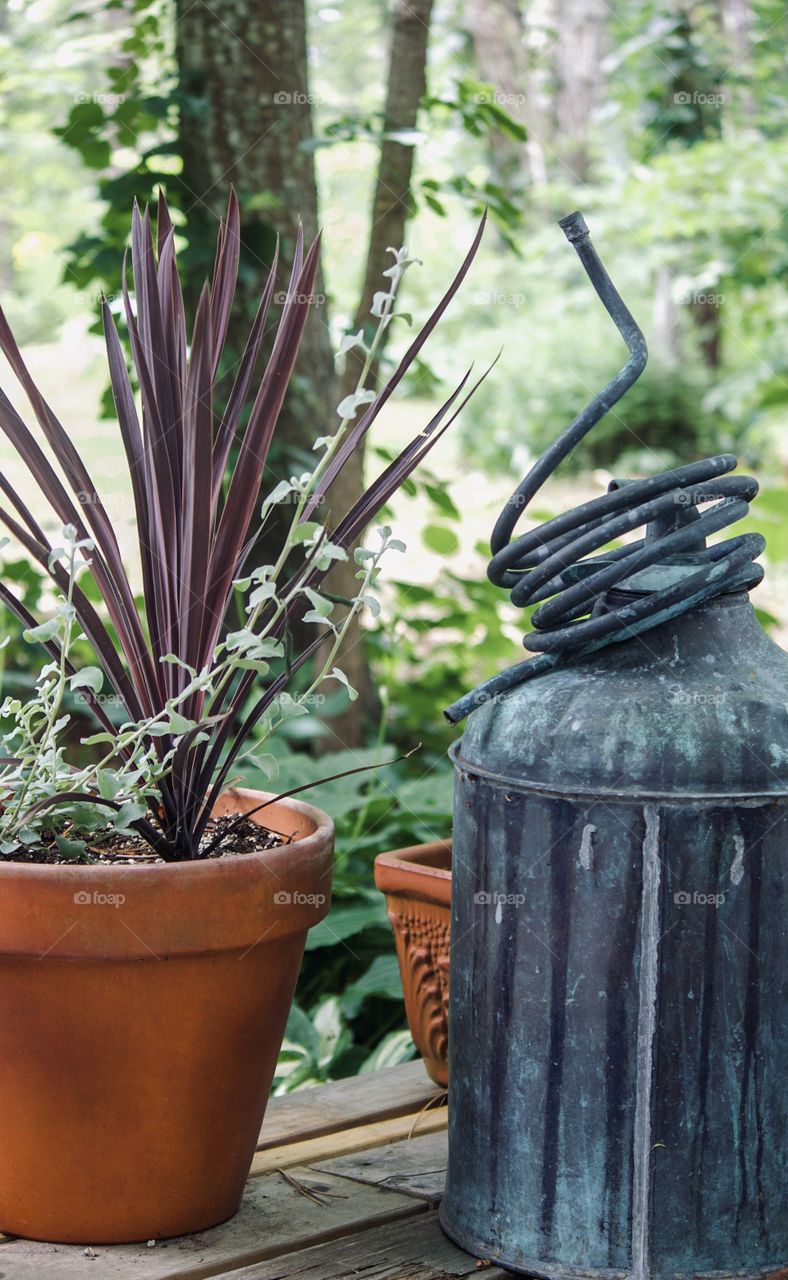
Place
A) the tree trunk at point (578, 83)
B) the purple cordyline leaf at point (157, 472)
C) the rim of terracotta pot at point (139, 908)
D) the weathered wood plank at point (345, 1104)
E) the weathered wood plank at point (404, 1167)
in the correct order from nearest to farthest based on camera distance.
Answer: the rim of terracotta pot at point (139, 908) < the purple cordyline leaf at point (157, 472) < the weathered wood plank at point (404, 1167) < the weathered wood plank at point (345, 1104) < the tree trunk at point (578, 83)

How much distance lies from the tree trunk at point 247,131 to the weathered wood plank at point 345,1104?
140 cm

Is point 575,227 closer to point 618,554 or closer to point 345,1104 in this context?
point 618,554

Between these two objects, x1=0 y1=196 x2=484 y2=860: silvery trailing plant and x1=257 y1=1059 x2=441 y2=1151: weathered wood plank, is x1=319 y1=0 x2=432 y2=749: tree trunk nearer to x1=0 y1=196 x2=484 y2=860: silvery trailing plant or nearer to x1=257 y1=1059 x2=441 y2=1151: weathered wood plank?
x1=257 y1=1059 x2=441 y2=1151: weathered wood plank

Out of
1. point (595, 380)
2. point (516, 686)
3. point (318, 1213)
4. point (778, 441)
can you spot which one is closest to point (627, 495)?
point (516, 686)

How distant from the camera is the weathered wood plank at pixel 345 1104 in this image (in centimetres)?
150

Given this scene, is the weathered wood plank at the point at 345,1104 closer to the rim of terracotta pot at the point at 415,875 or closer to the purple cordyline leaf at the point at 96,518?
the rim of terracotta pot at the point at 415,875

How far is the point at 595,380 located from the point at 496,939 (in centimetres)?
865

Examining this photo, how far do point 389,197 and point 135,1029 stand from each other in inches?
83.3

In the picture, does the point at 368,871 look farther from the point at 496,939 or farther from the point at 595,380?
the point at 595,380

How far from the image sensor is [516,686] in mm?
1286

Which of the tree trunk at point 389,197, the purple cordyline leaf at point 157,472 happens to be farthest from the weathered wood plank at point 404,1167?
the tree trunk at point 389,197

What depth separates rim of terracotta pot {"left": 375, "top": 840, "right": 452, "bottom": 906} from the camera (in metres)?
1.52

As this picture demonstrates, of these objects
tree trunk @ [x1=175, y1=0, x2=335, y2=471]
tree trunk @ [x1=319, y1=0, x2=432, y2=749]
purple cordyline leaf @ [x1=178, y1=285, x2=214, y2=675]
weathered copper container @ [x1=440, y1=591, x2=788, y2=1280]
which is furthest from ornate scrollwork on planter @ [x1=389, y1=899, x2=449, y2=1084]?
tree trunk @ [x1=175, y1=0, x2=335, y2=471]

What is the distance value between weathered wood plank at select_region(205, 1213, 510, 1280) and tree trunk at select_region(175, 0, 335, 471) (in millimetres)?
1736
